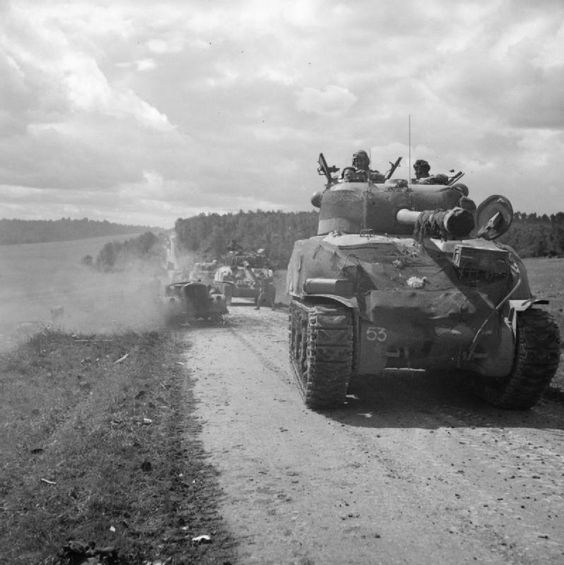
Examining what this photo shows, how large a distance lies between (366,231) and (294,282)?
1.45 meters

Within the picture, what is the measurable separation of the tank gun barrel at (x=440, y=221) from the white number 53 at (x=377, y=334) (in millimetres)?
1490

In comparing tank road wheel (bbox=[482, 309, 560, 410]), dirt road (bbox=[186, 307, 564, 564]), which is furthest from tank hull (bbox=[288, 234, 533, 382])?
dirt road (bbox=[186, 307, 564, 564])

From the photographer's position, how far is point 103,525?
15.8 feet

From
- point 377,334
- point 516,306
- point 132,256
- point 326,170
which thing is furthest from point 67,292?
point 516,306

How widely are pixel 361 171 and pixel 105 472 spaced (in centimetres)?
729

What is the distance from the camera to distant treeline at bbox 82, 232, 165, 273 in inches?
2146

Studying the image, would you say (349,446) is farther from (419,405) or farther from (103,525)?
(103,525)

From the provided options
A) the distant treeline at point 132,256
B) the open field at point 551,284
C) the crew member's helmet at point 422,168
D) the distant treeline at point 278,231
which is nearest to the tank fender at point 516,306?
the crew member's helmet at point 422,168

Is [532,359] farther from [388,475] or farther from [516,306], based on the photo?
[388,475]

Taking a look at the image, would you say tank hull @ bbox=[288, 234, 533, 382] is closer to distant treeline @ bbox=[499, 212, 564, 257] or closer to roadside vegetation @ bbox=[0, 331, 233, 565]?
roadside vegetation @ bbox=[0, 331, 233, 565]

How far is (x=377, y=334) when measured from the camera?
8.40 m

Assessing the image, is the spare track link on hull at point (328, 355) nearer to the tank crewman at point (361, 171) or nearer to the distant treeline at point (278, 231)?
the tank crewman at point (361, 171)

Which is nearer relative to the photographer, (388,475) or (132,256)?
(388,475)

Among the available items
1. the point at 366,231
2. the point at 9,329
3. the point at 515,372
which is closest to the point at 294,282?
the point at 366,231
